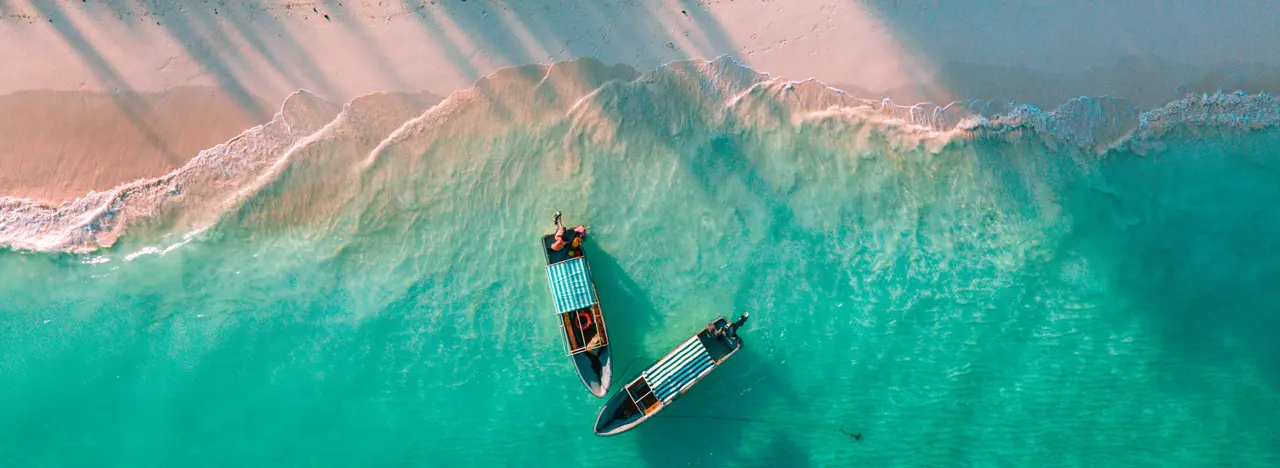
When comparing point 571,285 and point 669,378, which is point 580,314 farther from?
point 669,378

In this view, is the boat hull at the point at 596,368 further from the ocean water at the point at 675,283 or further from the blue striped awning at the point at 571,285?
the blue striped awning at the point at 571,285

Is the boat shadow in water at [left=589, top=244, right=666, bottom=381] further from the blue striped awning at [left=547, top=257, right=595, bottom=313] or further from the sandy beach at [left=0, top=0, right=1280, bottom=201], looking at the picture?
the sandy beach at [left=0, top=0, right=1280, bottom=201]

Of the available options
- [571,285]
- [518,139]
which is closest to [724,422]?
[571,285]

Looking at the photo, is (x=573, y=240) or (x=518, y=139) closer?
(x=573, y=240)

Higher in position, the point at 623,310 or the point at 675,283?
the point at 675,283

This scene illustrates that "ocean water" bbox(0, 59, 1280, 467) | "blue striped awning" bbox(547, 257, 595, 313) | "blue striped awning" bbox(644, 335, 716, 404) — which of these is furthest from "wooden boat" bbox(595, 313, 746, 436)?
"blue striped awning" bbox(547, 257, 595, 313)

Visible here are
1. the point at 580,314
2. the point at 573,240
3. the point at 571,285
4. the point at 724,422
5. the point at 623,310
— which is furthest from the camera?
the point at 724,422
